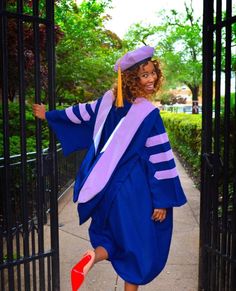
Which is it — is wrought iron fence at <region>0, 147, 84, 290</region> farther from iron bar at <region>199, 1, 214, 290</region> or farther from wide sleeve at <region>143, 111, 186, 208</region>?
iron bar at <region>199, 1, 214, 290</region>

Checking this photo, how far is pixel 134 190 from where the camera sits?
279 cm

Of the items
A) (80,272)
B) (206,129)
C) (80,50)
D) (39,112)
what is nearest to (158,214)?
(80,272)

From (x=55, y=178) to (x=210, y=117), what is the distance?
1.30 m

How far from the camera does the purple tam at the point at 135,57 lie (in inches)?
112

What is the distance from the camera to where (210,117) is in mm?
3152

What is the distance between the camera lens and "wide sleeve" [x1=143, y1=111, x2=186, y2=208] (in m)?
2.81

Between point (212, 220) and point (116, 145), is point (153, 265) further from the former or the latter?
point (116, 145)

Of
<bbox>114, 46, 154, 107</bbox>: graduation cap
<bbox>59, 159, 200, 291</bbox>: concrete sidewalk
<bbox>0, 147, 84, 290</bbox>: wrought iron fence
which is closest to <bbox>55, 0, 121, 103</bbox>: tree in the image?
<bbox>0, 147, 84, 290</bbox>: wrought iron fence

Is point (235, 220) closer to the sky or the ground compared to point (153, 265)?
closer to the sky

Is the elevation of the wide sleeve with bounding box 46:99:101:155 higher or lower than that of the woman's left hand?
higher

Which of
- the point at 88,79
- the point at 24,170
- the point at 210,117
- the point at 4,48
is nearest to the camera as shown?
the point at 4,48

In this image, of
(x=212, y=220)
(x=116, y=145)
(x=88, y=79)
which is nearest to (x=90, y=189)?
(x=116, y=145)

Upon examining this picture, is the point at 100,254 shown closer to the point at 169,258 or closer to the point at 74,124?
the point at 74,124

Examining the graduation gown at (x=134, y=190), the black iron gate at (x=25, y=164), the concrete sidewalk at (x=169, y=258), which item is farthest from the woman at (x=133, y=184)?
the concrete sidewalk at (x=169, y=258)
